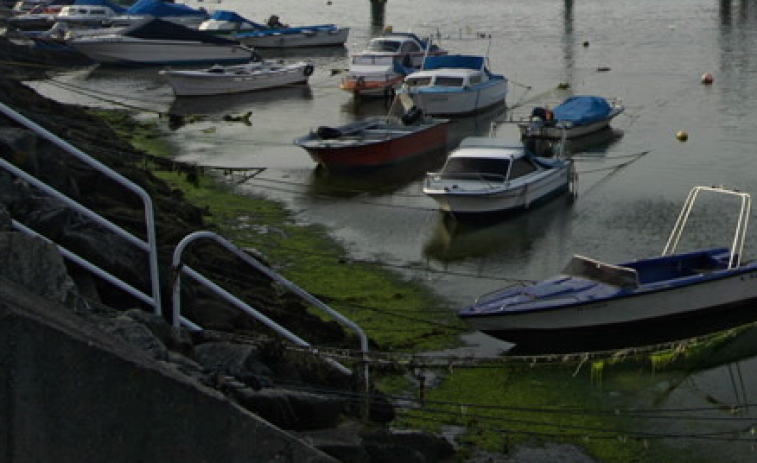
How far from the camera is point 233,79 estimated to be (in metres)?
48.4

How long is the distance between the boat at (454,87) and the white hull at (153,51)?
16.2m

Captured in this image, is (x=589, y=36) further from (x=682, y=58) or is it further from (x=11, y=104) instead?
(x=11, y=104)

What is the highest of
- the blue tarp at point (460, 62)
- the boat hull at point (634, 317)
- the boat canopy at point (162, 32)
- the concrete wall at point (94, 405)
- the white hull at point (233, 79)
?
the concrete wall at point (94, 405)

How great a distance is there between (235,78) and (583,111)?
15338 millimetres

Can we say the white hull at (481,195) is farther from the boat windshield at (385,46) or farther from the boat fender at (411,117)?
the boat windshield at (385,46)

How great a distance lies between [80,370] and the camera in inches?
307

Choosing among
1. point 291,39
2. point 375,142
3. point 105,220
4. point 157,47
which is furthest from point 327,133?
point 291,39

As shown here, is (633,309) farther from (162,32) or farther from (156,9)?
(156,9)

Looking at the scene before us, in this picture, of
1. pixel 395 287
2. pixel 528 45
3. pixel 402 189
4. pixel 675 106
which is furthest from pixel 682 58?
pixel 395 287

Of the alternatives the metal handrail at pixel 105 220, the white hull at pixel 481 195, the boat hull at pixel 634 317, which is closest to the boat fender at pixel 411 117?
the white hull at pixel 481 195

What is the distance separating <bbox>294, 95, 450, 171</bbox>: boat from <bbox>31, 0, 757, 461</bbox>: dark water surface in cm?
50

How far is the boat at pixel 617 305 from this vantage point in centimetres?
1833

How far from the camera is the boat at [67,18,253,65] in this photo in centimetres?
5662

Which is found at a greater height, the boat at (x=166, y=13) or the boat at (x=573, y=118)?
the boat at (x=166, y=13)
